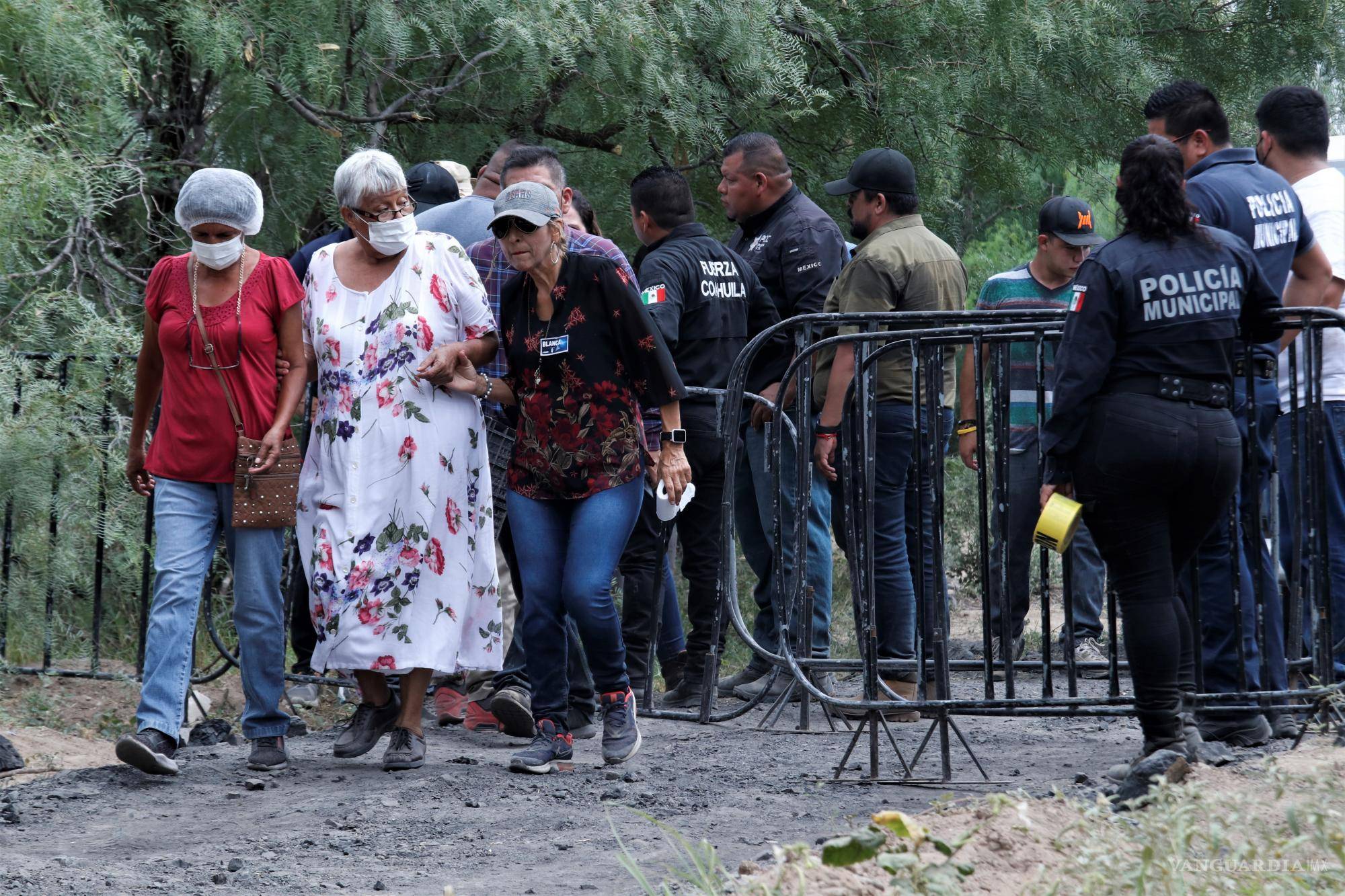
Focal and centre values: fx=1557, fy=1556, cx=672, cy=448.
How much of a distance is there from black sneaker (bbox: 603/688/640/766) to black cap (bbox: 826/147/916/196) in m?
2.47

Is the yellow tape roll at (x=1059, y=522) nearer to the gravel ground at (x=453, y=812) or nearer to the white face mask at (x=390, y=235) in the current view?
the gravel ground at (x=453, y=812)

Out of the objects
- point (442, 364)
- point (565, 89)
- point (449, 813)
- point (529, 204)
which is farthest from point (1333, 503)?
point (565, 89)

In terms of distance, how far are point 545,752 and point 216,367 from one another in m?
1.69

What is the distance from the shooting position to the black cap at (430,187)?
21.8 ft

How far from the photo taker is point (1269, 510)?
5.25m

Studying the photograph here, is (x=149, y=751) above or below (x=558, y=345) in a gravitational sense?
below

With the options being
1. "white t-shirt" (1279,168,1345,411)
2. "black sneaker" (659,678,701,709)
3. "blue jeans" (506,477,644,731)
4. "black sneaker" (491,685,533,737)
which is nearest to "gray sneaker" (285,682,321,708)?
"black sneaker" (491,685,533,737)

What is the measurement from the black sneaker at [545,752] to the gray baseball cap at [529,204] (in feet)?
5.57

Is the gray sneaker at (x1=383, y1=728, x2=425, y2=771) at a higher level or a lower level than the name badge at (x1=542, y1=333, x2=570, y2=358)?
lower

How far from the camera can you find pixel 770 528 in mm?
6633

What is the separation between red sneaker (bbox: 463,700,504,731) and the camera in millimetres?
6180

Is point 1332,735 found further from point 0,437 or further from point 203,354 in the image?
point 0,437

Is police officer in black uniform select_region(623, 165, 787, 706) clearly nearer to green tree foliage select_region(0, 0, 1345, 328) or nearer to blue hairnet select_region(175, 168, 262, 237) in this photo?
green tree foliage select_region(0, 0, 1345, 328)

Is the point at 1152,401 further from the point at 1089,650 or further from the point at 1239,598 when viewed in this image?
the point at 1089,650
